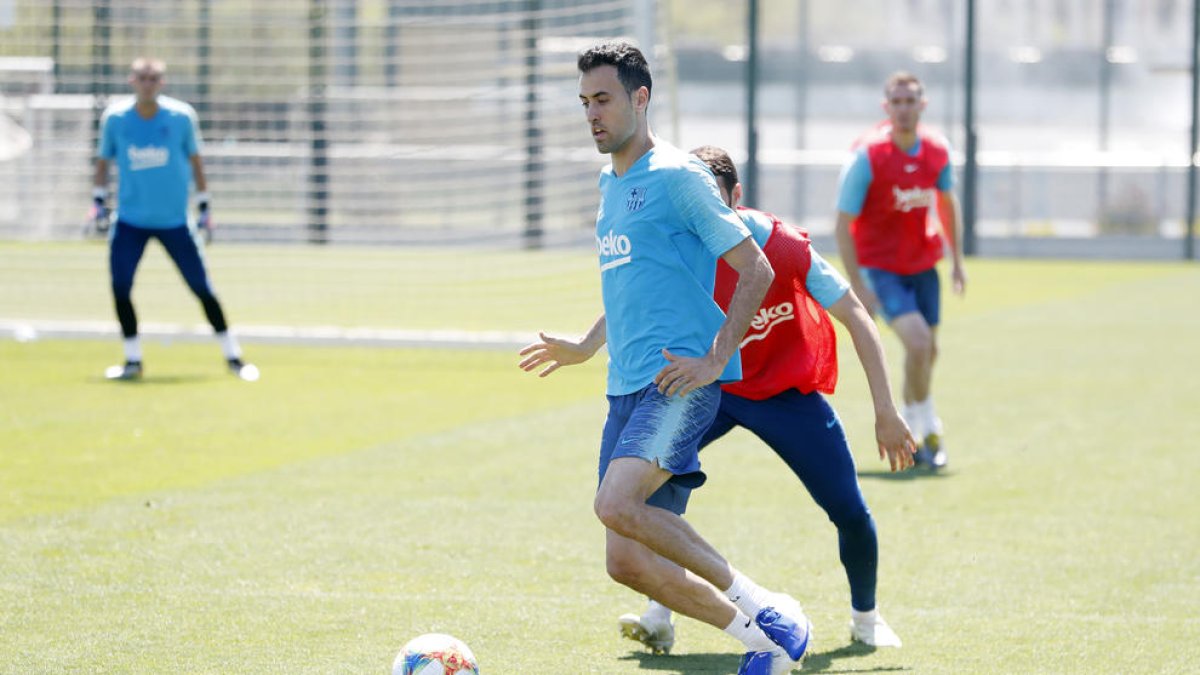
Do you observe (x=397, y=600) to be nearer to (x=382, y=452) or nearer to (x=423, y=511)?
(x=423, y=511)

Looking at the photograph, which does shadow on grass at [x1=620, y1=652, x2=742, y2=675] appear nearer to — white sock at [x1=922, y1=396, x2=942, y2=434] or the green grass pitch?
the green grass pitch

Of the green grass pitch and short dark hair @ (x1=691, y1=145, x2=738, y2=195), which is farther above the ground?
short dark hair @ (x1=691, y1=145, x2=738, y2=195)

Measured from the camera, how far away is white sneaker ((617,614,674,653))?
6.50 metres

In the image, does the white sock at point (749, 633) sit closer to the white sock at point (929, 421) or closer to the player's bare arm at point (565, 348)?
the player's bare arm at point (565, 348)

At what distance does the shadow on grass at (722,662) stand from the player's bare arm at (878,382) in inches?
31.1

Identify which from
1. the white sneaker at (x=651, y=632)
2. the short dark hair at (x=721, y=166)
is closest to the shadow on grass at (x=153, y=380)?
the white sneaker at (x=651, y=632)

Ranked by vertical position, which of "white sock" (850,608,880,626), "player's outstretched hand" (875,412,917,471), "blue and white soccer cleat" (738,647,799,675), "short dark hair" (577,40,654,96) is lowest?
"white sock" (850,608,880,626)

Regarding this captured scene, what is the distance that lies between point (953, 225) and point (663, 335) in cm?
639

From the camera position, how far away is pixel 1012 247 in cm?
3441

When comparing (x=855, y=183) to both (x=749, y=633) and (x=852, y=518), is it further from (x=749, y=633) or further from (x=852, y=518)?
(x=749, y=633)

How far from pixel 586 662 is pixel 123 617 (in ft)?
5.92

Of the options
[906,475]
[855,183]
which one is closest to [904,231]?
[855,183]

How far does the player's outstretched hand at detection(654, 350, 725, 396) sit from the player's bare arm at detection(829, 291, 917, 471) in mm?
675

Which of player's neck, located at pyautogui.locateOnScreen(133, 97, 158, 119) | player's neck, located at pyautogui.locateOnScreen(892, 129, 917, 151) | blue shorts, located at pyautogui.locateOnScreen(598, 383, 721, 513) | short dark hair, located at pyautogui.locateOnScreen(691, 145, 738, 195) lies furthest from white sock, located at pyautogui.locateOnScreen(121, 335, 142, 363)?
blue shorts, located at pyautogui.locateOnScreen(598, 383, 721, 513)
